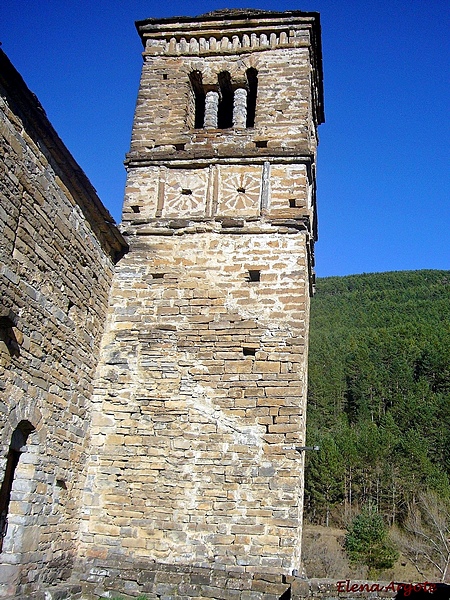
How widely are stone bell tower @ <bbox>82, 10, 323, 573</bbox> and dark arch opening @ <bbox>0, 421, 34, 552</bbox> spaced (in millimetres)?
1558

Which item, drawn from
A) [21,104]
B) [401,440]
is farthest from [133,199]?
[401,440]

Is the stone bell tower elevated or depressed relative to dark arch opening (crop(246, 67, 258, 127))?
depressed

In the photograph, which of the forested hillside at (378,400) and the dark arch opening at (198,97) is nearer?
the dark arch opening at (198,97)

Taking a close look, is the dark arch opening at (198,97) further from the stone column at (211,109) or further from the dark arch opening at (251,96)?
the dark arch opening at (251,96)

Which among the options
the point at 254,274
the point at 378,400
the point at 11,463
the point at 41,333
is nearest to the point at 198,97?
the point at 254,274

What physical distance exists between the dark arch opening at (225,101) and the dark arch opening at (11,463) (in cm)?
718

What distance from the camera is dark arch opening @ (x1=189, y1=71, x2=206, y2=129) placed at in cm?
1119

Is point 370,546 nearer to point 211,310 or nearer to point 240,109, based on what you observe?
point 211,310

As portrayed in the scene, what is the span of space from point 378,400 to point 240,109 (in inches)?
1704

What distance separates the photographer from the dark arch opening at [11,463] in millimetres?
6508

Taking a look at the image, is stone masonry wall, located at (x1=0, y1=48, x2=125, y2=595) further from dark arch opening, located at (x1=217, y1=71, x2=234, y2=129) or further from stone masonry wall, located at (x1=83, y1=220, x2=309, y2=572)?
dark arch opening, located at (x1=217, y1=71, x2=234, y2=129)

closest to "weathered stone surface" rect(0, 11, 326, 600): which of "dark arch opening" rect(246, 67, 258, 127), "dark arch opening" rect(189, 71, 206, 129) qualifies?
"dark arch opening" rect(246, 67, 258, 127)

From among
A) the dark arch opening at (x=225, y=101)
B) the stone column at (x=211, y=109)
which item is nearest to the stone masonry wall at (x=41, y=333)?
the stone column at (x=211, y=109)

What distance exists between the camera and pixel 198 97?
11438 mm
